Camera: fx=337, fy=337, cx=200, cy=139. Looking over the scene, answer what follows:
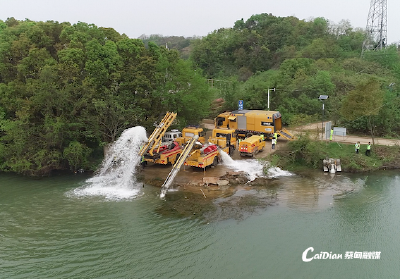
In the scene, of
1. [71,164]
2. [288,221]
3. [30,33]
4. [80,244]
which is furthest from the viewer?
[30,33]

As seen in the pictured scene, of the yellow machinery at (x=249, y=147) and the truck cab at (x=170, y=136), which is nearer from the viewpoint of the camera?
the yellow machinery at (x=249, y=147)

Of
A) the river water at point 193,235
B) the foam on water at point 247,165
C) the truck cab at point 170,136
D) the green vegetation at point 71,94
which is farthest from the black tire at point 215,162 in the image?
the green vegetation at point 71,94

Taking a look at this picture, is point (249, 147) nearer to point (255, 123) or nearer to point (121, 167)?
point (255, 123)

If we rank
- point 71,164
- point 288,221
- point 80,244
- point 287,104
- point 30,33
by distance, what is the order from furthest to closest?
point 287,104
point 30,33
point 71,164
point 288,221
point 80,244

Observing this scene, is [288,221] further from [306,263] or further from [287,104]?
[287,104]

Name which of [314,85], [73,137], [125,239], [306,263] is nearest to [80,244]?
[125,239]

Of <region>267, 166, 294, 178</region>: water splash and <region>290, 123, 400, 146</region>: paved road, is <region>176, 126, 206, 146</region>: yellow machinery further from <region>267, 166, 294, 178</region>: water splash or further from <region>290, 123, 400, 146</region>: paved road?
<region>290, 123, 400, 146</region>: paved road

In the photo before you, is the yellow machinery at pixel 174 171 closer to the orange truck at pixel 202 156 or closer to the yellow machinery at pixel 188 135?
the orange truck at pixel 202 156

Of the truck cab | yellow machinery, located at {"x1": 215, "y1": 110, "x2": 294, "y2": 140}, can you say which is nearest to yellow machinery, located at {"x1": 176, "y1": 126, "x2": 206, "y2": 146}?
the truck cab
